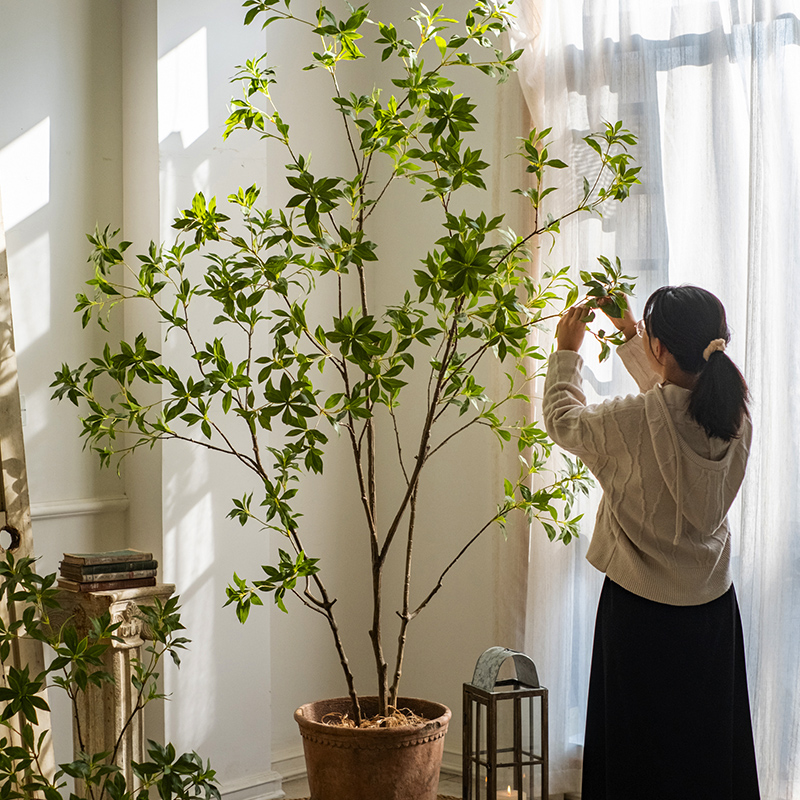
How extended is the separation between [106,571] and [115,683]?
0.27 metres

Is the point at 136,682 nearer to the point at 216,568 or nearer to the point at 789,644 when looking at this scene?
the point at 216,568

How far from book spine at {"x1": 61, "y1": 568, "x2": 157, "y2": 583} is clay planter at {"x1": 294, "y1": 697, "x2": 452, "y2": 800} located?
0.56 meters

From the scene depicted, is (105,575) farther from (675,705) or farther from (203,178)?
(675,705)

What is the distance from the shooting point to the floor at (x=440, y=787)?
3176mm

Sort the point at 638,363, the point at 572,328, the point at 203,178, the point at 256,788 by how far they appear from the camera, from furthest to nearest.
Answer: the point at 256,788 < the point at 203,178 < the point at 638,363 < the point at 572,328

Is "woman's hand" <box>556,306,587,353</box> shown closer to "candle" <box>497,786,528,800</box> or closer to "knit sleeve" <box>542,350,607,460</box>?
"knit sleeve" <box>542,350,607,460</box>

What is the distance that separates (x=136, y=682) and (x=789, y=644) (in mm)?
1666

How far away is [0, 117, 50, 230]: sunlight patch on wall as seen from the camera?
8.50 feet

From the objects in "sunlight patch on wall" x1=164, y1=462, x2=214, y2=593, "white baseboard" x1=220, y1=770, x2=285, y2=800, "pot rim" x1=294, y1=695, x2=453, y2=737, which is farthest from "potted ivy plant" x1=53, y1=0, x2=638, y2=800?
"white baseboard" x1=220, y1=770, x2=285, y2=800

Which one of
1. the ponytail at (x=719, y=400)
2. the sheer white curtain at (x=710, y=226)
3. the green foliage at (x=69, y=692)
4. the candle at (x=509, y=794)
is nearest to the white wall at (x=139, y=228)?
the sheer white curtain at (x=710, y=226)

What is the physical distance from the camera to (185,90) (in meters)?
2.80

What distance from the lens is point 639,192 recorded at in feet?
9.23

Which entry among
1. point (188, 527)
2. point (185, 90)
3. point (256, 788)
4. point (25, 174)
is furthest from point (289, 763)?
point (185, 90)

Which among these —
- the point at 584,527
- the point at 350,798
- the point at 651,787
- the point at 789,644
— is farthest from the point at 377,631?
the point at 789,644
